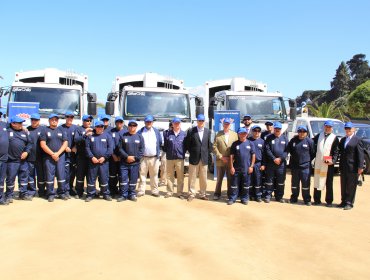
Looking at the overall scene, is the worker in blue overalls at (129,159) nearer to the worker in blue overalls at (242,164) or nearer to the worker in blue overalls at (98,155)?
the worker in blue overalls at (98,155)

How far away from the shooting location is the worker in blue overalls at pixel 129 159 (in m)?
8.03

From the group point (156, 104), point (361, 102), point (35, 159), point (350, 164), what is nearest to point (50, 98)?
point (156, 104)

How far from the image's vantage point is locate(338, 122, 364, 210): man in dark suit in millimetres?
7900

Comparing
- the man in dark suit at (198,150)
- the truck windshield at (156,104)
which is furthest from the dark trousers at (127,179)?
the truck windshield at (156,104)

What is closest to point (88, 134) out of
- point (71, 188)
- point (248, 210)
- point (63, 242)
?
point (71, 188)

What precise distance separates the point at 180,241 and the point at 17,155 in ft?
12.3

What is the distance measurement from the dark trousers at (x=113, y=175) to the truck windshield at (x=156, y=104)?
7.02 ft

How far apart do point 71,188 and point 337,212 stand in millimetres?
5523

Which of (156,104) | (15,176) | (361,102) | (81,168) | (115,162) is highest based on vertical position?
(361,102)

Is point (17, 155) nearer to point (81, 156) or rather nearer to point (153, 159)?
point (81, 156)

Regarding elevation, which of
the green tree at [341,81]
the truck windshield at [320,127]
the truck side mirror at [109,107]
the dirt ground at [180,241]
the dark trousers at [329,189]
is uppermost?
the green tree at [341,81]

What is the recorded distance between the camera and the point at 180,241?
18.4 feet

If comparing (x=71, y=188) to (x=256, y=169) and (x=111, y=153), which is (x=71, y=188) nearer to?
(x=111, y=153)

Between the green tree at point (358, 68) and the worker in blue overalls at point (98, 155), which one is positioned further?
the green tree at point (358, 68)
